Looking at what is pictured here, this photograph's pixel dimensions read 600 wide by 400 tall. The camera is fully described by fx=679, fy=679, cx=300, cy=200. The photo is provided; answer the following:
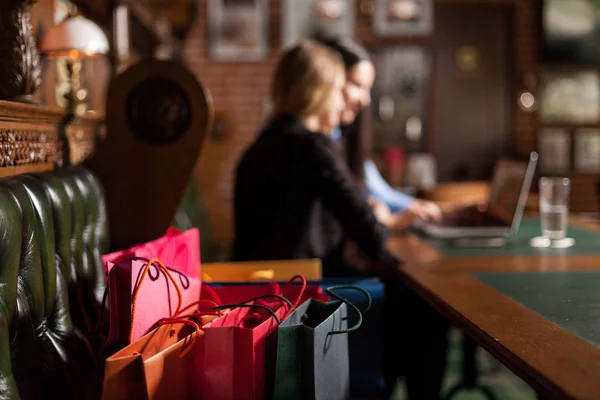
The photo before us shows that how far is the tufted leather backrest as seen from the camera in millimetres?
1116

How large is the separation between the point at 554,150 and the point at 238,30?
2711 millimetres

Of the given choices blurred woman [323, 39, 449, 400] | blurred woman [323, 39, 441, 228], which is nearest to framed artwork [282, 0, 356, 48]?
blurred woman [323, 39, 441, 228]

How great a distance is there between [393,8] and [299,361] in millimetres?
4532

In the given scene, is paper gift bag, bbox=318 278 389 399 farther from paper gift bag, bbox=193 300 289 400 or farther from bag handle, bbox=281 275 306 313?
paper gift bag, bbox=193 300 289 400

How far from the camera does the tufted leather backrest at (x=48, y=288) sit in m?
1.12

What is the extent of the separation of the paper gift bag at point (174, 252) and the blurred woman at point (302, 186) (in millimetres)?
645

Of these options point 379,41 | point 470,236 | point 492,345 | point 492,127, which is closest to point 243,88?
point 379,41

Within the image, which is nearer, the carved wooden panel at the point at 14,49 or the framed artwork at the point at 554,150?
the carved wooden panel at the point at 14,49

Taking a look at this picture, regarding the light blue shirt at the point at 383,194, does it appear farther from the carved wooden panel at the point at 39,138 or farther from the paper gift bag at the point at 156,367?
the paper gift bag at the point at 156,367

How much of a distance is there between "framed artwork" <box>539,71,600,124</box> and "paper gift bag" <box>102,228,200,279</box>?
452cm

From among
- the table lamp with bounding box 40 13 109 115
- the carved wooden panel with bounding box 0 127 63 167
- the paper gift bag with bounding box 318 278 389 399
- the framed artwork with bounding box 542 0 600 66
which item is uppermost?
the framed artwork with bounding box 542 0 600 66

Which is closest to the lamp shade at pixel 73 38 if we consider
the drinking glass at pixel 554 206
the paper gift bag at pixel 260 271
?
the paper gift bag at pixel 260 271

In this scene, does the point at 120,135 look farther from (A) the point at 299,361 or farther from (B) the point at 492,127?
(B) the point at 492,127

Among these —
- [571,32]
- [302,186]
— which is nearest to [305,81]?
[302,186]
